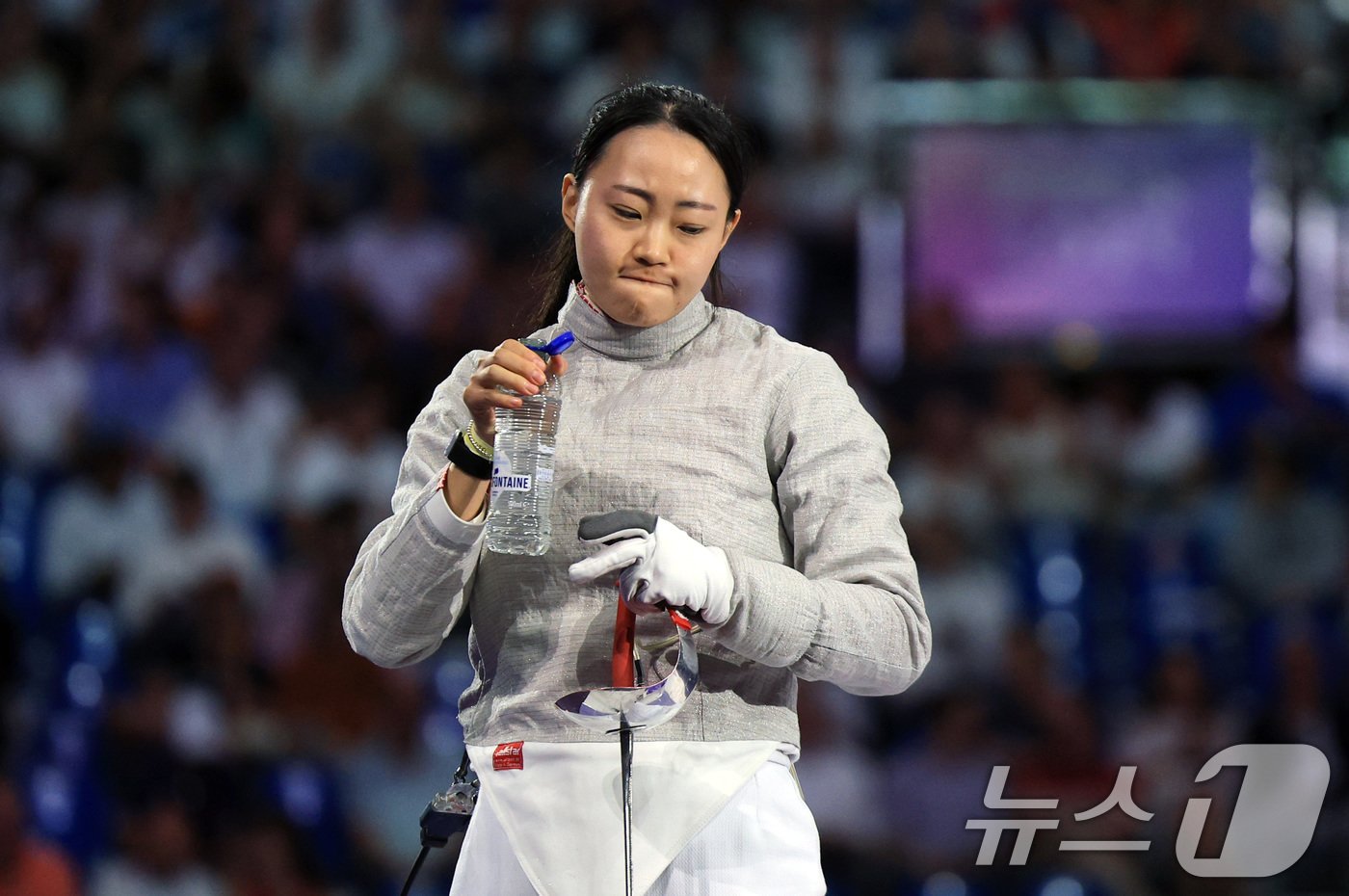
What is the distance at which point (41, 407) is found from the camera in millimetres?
5066

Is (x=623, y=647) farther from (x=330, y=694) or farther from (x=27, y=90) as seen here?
(x=27, y=90)

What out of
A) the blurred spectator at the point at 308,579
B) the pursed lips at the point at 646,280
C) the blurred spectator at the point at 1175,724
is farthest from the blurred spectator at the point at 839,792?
the pursed lips at the point at 646,280

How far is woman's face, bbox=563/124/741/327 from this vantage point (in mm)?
1726

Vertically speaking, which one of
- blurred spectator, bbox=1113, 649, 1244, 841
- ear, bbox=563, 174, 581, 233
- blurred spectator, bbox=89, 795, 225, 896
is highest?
ear, bbox=563, 174, 581, 233

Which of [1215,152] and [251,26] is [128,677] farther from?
[1215,152]

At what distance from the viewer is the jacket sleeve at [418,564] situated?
162 cm

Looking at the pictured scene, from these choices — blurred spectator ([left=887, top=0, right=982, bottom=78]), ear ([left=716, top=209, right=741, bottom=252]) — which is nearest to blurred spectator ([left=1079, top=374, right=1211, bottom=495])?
blurred spectator ([left=887, top=0, right=982, bottom=78])

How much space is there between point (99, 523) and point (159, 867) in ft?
3.84

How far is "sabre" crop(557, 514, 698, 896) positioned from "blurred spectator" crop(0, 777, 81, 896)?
118 inches

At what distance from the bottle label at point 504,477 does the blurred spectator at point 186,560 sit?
10.4 ft

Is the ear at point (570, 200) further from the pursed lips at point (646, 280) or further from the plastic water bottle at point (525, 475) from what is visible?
the plastic water bottle at point (525, 475)

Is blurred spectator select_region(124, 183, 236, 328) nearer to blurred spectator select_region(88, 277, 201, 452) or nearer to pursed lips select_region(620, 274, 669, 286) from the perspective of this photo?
blurred spectator select_region(88, 277, 201, 452)

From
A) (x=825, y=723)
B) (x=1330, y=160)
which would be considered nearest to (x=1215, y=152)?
(x=1330, y=160)

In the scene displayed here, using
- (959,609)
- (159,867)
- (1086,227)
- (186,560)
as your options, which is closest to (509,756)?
(159,867)
